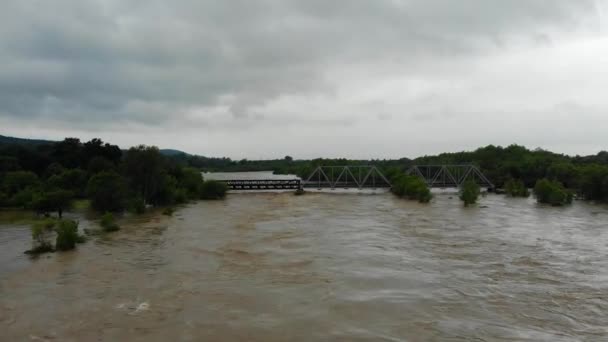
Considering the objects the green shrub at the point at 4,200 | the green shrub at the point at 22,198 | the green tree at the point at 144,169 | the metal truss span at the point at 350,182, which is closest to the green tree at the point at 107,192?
the green tree at the point at 144,169

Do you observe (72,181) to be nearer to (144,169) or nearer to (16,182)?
(16,182)

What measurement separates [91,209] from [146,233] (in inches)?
705

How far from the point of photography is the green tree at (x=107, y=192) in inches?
1572

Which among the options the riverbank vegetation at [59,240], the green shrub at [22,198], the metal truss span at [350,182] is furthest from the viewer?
the metal truss span at [350,182]

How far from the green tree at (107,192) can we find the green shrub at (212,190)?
21.3 meters

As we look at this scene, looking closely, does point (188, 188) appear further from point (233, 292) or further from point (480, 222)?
point (233, 292)

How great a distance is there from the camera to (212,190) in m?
62.6

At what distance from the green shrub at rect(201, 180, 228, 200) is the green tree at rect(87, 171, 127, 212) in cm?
2126

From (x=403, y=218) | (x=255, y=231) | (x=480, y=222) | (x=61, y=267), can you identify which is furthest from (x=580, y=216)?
(x=61, y=267)

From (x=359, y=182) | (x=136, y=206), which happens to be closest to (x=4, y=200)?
(x=136, y=206)

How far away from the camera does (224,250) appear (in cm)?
2372

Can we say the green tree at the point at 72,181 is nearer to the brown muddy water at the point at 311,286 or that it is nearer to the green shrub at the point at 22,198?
the green shrub at the point at 22,198

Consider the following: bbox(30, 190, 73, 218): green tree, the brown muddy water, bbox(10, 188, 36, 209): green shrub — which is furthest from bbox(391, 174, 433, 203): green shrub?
bbox(10, 188, 36, 209): green shrub

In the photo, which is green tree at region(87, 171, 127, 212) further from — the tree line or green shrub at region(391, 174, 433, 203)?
green shrub at region(391, 174, 433, 203)
